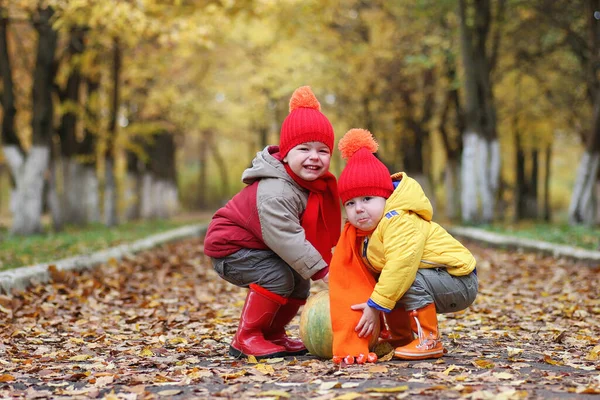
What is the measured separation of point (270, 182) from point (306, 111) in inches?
21.5

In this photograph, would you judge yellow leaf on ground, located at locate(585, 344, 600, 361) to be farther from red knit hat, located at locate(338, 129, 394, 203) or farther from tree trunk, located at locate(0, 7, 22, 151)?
tree trunk, located at locate(0, 7, 22, 151)

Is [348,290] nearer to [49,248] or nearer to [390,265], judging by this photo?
[390,265]

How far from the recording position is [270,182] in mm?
5395

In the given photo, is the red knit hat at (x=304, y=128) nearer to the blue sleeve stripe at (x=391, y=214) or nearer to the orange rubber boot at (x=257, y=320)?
the blue sleeve stripe at (x=391, y=214)

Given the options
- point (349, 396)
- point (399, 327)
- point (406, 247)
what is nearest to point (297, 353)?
point (399, 327)

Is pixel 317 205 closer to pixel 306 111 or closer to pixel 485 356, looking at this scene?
pixel 306 111

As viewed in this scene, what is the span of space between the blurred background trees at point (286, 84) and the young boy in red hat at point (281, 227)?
959 centimetres

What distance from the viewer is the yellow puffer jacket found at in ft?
16.1

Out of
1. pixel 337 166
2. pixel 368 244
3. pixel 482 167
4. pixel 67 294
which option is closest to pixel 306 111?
pixel 368 244

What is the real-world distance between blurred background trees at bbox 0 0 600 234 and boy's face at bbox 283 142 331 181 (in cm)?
976

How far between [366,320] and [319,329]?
371 millimetres

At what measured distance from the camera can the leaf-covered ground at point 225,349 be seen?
14.0 ft

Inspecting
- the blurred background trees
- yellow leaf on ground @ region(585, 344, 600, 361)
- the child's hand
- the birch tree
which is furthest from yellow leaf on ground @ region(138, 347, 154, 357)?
the birch tree

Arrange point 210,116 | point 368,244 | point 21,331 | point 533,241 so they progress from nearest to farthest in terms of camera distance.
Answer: point 368,244
point 21,331
point 533,241
point 210,116
